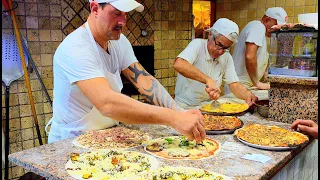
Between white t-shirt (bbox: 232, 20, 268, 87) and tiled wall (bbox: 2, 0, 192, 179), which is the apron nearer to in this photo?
tiled wall (bbox: 2, 0, 192, 179)

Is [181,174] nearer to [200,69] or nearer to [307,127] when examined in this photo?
[307,127]

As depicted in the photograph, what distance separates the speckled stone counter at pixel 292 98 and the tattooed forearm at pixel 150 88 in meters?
0.72

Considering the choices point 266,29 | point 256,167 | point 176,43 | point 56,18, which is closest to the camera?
point 256,167

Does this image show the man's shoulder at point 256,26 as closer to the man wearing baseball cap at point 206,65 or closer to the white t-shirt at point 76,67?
the man wearing baseball cap at point 206,65

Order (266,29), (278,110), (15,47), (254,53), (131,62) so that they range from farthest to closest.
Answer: (266,29) → (254,53) → (15,47) → (278,110) → (131,62)

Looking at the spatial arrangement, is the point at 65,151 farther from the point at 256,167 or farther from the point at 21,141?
the point at 21,141

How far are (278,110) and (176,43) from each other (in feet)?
7.35

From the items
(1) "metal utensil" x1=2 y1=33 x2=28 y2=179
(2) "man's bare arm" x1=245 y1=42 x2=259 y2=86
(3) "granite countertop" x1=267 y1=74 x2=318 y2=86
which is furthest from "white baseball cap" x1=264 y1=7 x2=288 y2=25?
(1) "metal utensil" x1=2 y1=33 x2=28 y2=179

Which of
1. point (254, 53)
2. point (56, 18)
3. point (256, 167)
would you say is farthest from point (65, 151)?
point (254, 53)

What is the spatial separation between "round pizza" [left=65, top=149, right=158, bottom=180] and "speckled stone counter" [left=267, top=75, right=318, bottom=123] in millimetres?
1177

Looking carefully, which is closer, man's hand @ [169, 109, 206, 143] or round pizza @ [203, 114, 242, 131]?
man's hand @ [169, 109, 206, 143]

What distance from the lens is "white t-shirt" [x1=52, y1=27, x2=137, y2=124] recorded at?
1598 millimetres

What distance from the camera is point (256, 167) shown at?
4.60 feet

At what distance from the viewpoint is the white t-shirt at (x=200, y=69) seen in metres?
3.03
